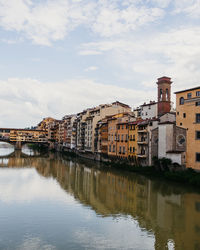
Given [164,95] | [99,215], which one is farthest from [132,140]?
[99,215]

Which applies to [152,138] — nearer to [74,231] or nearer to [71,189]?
[71,189]

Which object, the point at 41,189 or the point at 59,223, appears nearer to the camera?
the point at 59,223

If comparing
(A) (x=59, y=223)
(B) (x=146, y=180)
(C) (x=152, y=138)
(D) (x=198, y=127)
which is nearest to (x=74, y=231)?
(A) (x=59, y=223)

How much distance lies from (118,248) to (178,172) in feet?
73.9

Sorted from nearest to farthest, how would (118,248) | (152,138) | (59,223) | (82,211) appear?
(118,248) < (59,223) < (82,211) < (152,138)

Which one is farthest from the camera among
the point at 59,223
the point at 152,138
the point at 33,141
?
the point at 33,141

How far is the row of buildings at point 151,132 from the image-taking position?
35469mm

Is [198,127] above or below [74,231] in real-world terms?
above

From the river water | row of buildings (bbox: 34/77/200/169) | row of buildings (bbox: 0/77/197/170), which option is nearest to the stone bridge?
row of buildings (bbox: 0/77/197/170)

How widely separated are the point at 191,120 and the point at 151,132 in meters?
7.87

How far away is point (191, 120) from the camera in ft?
116

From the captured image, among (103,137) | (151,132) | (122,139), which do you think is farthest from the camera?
(103,137)

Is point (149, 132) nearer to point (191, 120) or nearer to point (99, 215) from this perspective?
point (191, 120)

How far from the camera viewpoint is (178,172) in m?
34.9
